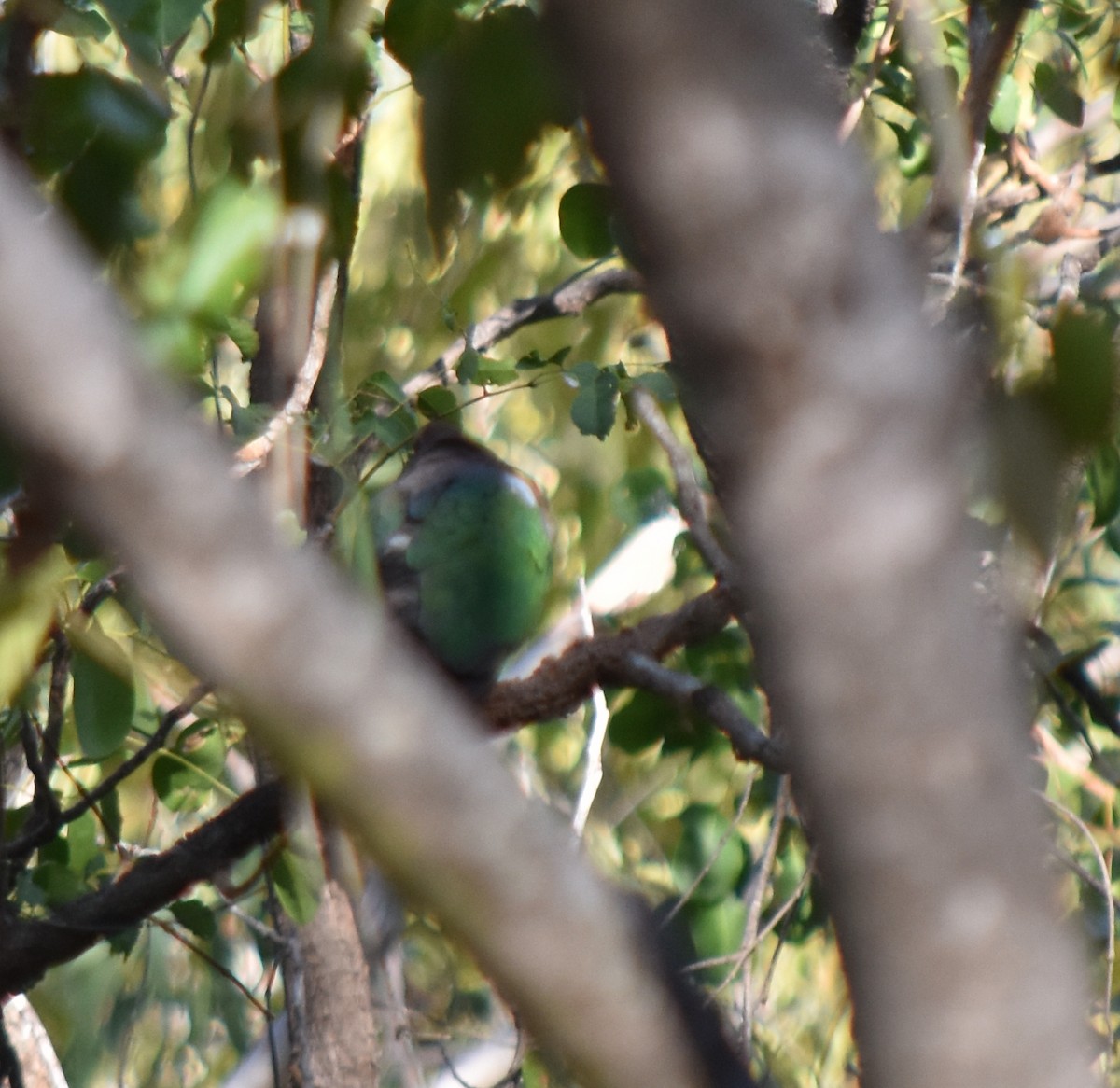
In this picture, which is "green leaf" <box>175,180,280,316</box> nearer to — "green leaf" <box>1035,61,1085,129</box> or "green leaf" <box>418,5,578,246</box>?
"green leaf" <box>418,5,578,246</box>

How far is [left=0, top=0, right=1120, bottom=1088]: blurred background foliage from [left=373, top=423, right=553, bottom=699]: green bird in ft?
0.70

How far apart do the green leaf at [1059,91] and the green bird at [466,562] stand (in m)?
1.17

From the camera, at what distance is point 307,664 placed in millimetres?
484

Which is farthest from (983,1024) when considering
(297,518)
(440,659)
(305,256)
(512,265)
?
(512,265)

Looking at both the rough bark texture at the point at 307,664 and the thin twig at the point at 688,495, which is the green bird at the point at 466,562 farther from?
the rough bark texture at the point at 307,664

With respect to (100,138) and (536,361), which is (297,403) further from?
(100,138)

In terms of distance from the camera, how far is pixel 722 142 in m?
0.48

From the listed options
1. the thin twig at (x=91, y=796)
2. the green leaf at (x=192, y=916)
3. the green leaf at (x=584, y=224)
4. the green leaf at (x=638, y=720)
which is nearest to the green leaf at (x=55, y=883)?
the thin twig at (x=91, y=796)

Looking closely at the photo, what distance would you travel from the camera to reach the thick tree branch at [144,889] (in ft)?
7.11

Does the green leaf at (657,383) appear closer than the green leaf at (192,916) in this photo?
Yes

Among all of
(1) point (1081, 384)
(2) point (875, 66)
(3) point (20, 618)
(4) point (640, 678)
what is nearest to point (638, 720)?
(4) point (640, 678)

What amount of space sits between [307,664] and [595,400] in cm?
142

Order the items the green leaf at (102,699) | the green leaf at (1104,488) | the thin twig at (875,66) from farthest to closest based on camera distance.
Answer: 1. the green leaf at (1104,488)
2. the green leaf at (102,699)
3. the thin twig at (875,66)

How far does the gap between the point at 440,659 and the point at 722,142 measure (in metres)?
2.32
